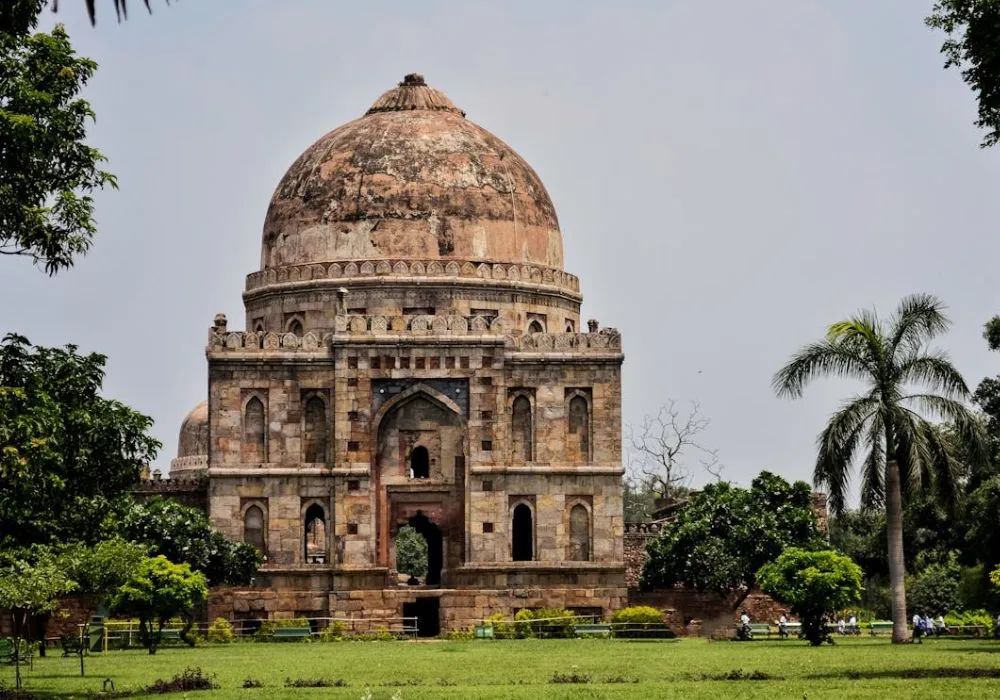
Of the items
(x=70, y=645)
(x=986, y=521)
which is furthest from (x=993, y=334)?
(x=70, y=645)

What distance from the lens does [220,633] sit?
171ft

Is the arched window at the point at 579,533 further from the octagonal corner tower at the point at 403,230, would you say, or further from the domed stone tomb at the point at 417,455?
the octagonal corner tower at the point at 403,230

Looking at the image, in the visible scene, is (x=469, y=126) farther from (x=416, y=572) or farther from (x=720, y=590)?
(x=416, y=572)

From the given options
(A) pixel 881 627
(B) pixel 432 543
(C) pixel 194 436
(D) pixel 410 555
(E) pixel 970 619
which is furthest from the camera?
(D) pixel 410 555

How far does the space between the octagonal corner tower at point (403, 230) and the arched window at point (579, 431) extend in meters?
4.35

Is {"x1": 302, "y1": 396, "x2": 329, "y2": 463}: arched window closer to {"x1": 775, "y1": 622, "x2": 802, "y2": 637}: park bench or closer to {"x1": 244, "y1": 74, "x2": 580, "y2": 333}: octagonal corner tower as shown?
A: {"x1": 244, "y1": 74, "x2": 580, "y2": 333}: octagonal corner tower

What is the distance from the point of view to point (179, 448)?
76.6 m

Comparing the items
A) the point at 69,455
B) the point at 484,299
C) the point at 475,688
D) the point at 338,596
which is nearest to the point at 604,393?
the point at 484,299

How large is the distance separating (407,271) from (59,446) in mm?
25578

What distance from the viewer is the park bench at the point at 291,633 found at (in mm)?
52281

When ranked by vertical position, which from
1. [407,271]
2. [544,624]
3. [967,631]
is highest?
[407,271]

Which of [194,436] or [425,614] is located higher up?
[194,436]

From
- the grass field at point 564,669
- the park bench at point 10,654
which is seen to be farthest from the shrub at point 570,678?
the park bench at point 10,654

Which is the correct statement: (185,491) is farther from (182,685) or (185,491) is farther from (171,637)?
(182,685)
